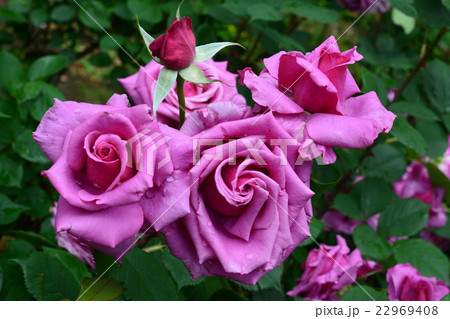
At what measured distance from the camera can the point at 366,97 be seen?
2.44ft

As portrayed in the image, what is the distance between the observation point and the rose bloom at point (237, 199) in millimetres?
647

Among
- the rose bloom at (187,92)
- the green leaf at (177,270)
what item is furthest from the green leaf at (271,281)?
the rose bloom at (187,92)

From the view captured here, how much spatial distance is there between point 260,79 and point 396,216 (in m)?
0.77

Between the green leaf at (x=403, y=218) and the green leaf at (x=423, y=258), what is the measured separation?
0.03 meters

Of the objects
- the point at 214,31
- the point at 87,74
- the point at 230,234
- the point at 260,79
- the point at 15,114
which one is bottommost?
the point at 87,74

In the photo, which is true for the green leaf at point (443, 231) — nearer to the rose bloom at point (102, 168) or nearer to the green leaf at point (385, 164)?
the green leaf at point (385, 164)

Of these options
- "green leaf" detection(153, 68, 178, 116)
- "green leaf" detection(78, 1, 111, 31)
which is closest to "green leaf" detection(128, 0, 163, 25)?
"green leaf" detection(78, 1, 111, 31)

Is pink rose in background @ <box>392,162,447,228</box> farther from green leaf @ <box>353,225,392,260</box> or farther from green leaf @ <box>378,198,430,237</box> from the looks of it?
green leaf @ <box>353,225,392,260</box>

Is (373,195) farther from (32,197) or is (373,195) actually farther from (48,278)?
(32,197)

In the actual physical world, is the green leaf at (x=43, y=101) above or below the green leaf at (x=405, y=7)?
below

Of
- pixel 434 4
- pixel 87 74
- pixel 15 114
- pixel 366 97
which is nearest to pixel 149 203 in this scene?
pixel 366 97

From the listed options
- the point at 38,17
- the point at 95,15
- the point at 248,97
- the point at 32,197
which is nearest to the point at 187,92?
the point at 248,97

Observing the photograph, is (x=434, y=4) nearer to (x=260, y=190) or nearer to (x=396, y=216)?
(x=396, y=216)
